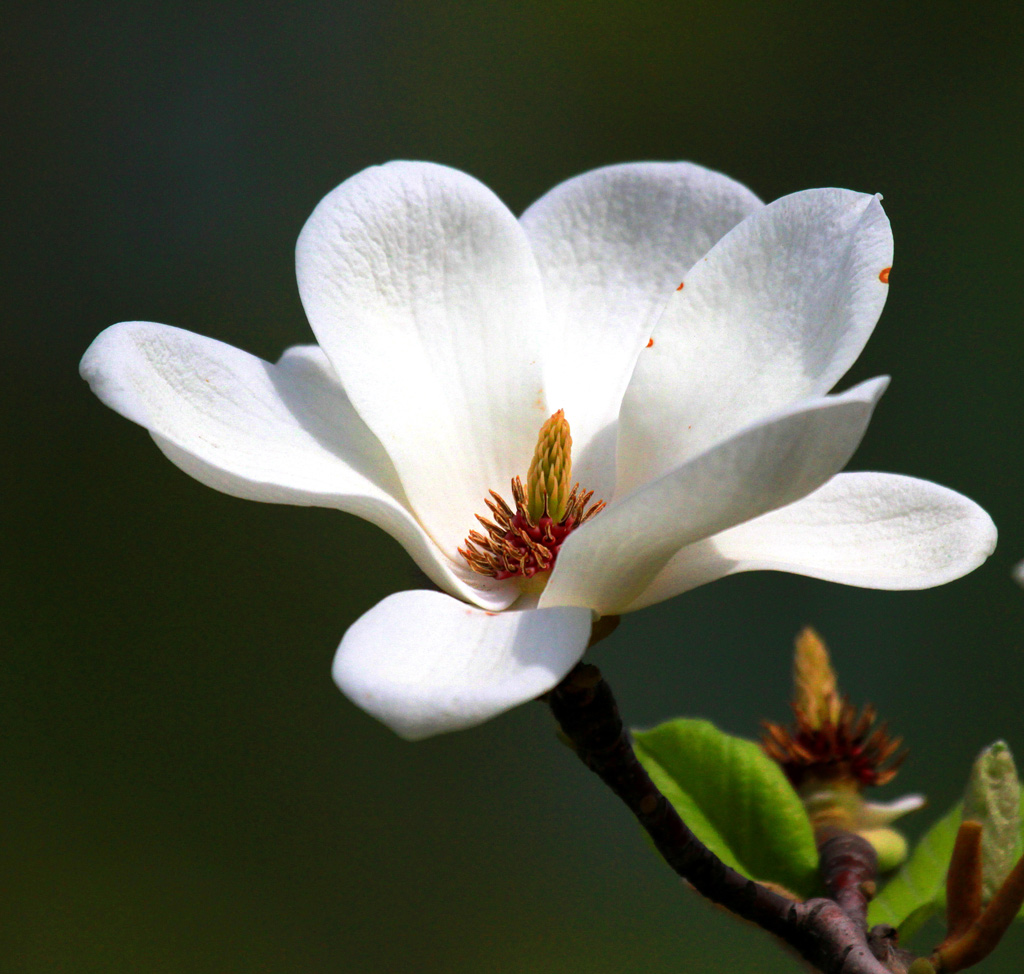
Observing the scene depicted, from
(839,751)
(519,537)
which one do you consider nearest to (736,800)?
(839,751)

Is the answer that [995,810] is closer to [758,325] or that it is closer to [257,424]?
[758,325]

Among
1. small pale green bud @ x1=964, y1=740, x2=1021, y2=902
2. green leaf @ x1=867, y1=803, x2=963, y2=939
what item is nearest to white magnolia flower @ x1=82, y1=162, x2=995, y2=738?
small pale green bud @ x1=964, y1=740, x2=1021, y2=902

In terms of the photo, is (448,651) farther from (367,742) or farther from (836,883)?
(367,742)

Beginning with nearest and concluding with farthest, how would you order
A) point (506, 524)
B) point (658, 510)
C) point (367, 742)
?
point (658, 510), point (506, 524), point (367, 742)

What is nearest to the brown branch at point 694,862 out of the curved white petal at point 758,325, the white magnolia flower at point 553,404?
the white magnolia flower at point 553,404

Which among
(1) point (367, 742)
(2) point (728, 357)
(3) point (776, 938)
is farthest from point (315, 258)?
(1) point (367, 742)

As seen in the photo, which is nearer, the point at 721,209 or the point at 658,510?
the point at 658,510
